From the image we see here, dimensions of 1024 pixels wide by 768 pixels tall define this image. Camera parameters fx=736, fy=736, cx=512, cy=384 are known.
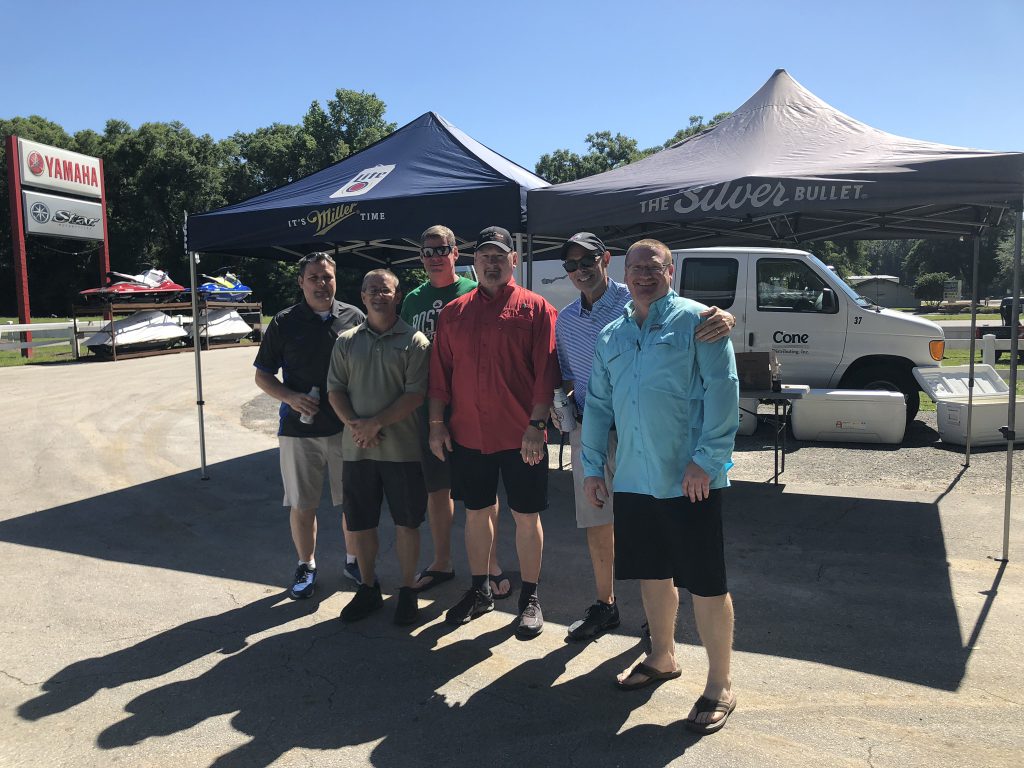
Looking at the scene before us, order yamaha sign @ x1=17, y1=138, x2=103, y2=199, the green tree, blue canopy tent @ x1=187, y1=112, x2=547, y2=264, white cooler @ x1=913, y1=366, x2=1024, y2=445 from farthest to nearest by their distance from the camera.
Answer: the green tree, yamaha sign @ x1=17, y1=138, x2=103, y2=199, white cooler @ x1=913, y1=366, x2=1024, y2=445, blue canopy tent @ x1=187, y1=112, x2=547, y2=264

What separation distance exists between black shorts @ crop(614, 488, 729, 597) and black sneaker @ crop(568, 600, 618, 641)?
74cm

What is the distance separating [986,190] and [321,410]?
13.7ft

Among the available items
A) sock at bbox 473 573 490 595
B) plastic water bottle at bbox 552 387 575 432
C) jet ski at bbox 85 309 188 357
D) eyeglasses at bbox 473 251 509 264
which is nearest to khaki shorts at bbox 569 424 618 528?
plastic water bottle at bbox 552 387 575 432

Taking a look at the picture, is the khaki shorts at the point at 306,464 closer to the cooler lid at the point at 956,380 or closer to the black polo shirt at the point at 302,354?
the black polo shirt at the point at 302,354

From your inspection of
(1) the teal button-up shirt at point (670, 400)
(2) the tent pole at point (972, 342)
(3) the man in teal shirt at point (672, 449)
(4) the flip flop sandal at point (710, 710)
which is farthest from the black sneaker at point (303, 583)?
(2) the tent pole at point (972, 342)

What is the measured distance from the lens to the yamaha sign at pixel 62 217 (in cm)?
2002

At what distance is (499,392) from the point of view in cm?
363

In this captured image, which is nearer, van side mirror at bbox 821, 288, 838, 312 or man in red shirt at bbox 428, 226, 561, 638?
man in red shirt at bbox 428, 226, 561, 638

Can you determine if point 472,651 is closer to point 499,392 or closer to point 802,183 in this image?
point 499,392

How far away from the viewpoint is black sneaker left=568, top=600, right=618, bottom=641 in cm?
361

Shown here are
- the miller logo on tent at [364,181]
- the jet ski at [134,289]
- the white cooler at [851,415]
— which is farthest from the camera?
the jet ski at [134,289]

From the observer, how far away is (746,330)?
902 centimetres

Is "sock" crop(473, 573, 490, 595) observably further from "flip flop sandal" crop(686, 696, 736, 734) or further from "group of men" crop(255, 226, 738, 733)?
"flip flop sandal" crop(686, 696, 736, 734)

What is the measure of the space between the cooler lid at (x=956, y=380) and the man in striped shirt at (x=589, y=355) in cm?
620
